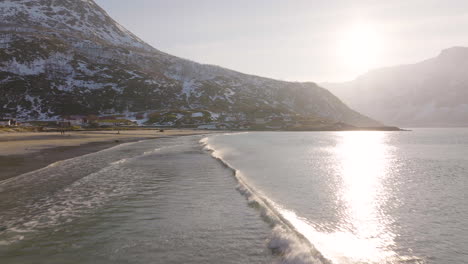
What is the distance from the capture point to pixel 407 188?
83.6 ft

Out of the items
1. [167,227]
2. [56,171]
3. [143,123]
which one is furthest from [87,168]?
[143,123]

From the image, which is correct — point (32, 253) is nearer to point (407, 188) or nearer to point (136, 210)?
point (136, 210)

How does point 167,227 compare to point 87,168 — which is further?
point 87,168

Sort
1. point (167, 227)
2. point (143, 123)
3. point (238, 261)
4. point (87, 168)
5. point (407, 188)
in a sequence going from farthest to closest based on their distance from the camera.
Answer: point (143, 123)
point (87, 168)
point (407, 188)
point (167, 227)
point (238, 261)

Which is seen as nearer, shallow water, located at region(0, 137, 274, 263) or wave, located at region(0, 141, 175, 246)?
shallow water, located at region(0, 137, 274, 263)

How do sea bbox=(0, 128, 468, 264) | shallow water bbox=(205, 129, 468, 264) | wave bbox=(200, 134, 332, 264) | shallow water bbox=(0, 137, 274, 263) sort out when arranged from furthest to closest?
shallow water bbox=(205, 129, 468, 264) < sea bbox=(0, 128, 468, 264) < shallow water bbox=(0, 137, 274, 263) < wave bbox=(200, 134, 332, 264)

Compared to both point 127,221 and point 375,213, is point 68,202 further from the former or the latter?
point 375,213

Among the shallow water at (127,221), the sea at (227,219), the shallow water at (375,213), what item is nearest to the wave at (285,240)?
the sea at (227,219)

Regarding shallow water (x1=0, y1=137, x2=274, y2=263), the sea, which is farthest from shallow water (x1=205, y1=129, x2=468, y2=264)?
shallow water (x1=0, y1=137, x2=274, y2=263)

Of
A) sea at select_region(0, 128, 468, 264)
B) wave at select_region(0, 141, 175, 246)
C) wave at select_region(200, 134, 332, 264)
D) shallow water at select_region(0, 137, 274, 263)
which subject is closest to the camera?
wave at select_region(200, 134, 332, 264)

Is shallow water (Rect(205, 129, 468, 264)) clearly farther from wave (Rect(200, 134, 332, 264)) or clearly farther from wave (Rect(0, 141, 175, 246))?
wave (Rect(0, 141, 175, 246))

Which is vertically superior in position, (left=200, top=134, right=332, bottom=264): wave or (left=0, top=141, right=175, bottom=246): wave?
(left=200, top=134, right=332, bottom=264): wave

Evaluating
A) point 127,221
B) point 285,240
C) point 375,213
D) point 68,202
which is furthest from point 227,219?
point 68,202

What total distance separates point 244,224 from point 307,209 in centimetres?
497
